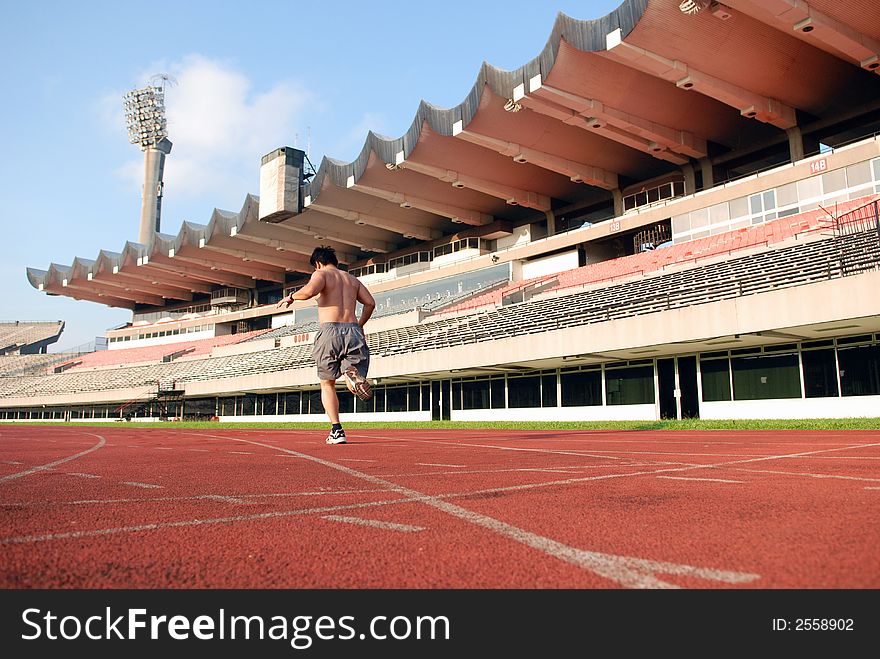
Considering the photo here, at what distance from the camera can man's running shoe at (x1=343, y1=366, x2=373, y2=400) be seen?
7312mm

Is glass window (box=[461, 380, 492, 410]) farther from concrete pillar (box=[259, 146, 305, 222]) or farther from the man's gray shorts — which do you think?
concrete pillar (box=[259, 146, 305, 222])

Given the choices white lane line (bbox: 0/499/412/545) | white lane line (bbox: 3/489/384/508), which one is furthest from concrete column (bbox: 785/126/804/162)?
white lane line (bbox: 0/499/412/545)

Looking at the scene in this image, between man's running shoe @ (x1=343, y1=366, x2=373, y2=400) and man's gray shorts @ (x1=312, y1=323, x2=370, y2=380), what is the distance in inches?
2.7

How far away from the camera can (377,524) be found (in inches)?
107

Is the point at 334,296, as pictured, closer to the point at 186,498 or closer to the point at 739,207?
the point at 186,498

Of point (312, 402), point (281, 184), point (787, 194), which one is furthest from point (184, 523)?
point (281, 184)

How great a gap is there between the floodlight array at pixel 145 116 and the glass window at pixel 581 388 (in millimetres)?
77604

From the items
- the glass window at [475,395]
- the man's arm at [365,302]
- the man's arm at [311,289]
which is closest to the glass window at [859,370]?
the glass window at [475,395]

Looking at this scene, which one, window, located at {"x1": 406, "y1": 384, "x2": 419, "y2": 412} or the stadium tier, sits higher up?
the stadium tier

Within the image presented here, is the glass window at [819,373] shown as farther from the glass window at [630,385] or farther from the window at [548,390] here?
the window at [548,390]

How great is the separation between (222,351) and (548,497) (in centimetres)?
5234
